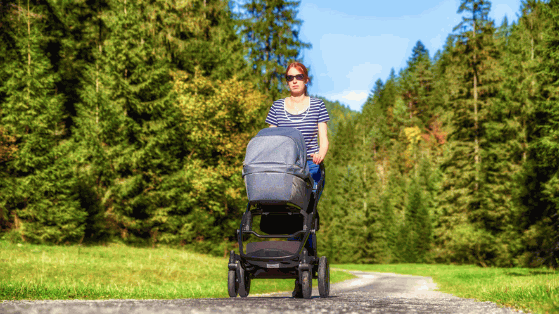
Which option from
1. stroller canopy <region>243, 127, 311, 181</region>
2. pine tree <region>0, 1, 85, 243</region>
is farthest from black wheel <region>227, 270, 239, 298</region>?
pine tree <region>0, 1, 85, 243</region>

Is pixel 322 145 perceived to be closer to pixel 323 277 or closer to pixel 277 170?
pixel 277 170

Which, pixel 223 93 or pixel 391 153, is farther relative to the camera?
pixel 391 153

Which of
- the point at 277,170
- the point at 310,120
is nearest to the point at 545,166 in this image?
the point at 310,120

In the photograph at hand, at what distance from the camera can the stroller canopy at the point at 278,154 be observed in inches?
245

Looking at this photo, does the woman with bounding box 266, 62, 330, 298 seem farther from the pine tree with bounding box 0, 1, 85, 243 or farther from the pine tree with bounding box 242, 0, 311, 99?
the pine tree with bounding box 242, 0, 311, 99

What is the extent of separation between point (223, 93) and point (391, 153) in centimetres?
6353

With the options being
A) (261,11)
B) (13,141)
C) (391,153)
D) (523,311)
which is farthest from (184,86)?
(391,153)

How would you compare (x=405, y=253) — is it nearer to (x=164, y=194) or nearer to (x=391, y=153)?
(x=391, y=153)

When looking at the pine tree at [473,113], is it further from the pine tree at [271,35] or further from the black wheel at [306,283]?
the black wheel at [306,283]

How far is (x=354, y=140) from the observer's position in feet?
313

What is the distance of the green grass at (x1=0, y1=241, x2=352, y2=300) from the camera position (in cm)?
867

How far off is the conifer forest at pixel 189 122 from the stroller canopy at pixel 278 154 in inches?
710

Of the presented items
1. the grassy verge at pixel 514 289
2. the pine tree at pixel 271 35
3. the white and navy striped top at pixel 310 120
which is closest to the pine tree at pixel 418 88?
the pine tree at pixel 271 35

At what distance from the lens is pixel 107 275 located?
13641mm
